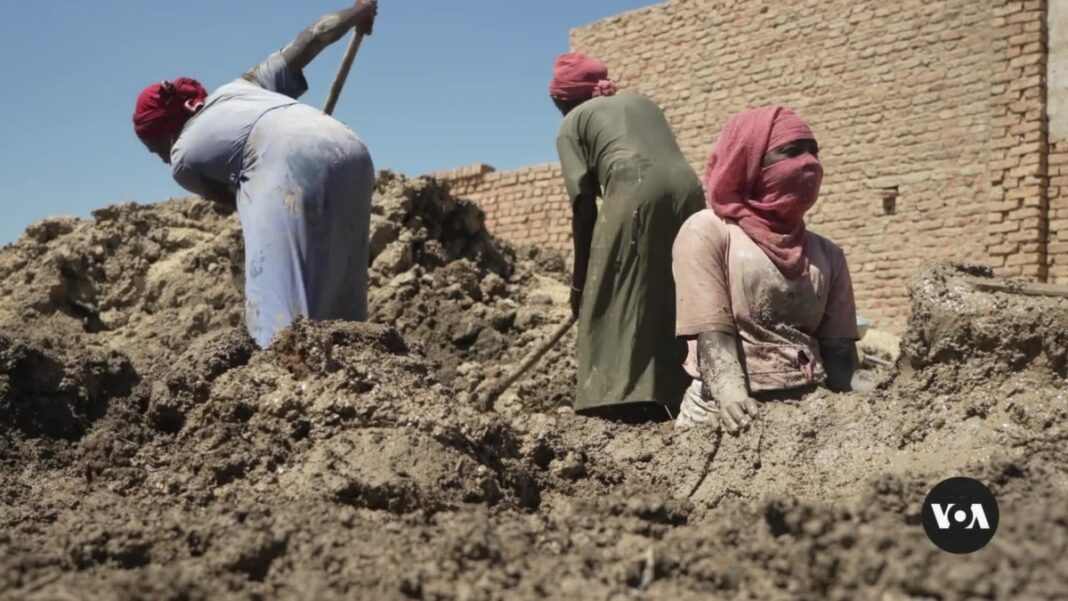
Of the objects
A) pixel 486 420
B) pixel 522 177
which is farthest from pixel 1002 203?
pixel 486 420

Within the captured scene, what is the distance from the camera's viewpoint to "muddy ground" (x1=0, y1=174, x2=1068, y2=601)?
1802mm

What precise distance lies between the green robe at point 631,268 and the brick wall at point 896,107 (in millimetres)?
5912

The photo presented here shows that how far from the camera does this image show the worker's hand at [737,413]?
310 centimetres

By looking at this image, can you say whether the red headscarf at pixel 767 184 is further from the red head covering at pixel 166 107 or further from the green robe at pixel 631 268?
the red head covering at pixel 166 107

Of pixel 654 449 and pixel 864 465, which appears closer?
pixel 864 465

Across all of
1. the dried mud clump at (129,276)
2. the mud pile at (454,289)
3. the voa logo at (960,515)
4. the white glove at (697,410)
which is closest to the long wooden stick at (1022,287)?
the white glove at (697,410)

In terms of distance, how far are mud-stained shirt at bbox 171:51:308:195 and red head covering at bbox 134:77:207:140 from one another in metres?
0.06

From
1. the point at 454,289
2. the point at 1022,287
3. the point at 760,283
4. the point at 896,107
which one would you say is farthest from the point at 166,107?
the point at 896,107

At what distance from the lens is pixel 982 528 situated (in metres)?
1.94

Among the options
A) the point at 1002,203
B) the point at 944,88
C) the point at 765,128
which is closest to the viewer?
the point at 765,128

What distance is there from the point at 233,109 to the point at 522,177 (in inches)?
393

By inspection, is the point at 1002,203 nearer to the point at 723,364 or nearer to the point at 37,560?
the point at 723,364

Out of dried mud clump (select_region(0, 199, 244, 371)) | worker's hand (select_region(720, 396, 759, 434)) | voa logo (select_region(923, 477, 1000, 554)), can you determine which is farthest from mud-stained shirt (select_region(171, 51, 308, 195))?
dried mud clump (select_region(0, 199, 244, 371))

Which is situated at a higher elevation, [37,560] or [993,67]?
[993,67]
